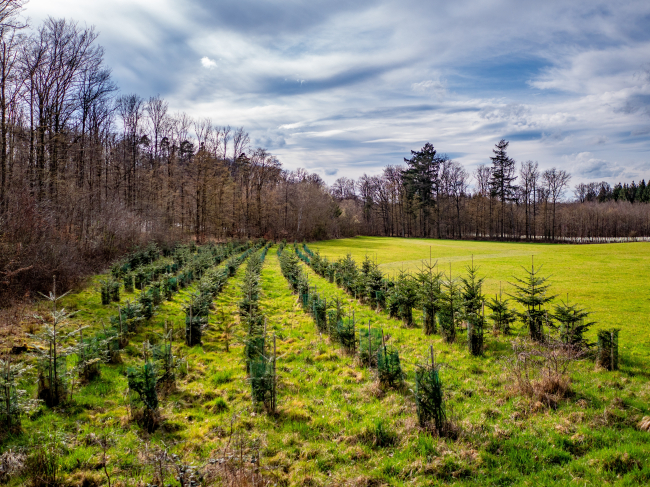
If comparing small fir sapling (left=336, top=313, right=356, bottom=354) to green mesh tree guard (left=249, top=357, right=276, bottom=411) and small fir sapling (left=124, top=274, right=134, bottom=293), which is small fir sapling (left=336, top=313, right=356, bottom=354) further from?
small fir sapling (left=124, top=274, right=134, bottom=293)

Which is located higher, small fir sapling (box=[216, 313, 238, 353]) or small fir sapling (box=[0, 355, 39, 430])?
small fir sapling (box=[0, 355, 39, 430])

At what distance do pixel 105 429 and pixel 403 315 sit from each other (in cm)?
820

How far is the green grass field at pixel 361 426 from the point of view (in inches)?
157

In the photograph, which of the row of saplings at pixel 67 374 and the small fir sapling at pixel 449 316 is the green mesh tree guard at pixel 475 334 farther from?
the row of saplings at pixel 67 374

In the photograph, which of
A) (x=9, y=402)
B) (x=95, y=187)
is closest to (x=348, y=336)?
(x=9, y=402)

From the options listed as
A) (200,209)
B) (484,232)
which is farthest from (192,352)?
(484,232)

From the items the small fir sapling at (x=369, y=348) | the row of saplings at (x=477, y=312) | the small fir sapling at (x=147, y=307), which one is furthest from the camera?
the small fir sapling at (x=147, y=307)

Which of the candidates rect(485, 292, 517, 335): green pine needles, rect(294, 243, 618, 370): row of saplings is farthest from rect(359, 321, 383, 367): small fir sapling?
rect(485, 292, 517, 335): green pine needles

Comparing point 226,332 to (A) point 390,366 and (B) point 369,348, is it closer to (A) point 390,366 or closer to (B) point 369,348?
(B) point 369,348

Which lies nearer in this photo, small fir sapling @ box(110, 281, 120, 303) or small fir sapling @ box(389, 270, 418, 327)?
small fir sapling @ box(389, 270, 418, 327)

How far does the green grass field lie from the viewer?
399 centimetres

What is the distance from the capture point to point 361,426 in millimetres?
4949

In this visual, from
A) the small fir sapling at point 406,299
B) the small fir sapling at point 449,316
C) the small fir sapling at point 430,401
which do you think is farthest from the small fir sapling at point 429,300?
the small fir sapling at point 430,401

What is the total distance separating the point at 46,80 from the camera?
17.9 metres
